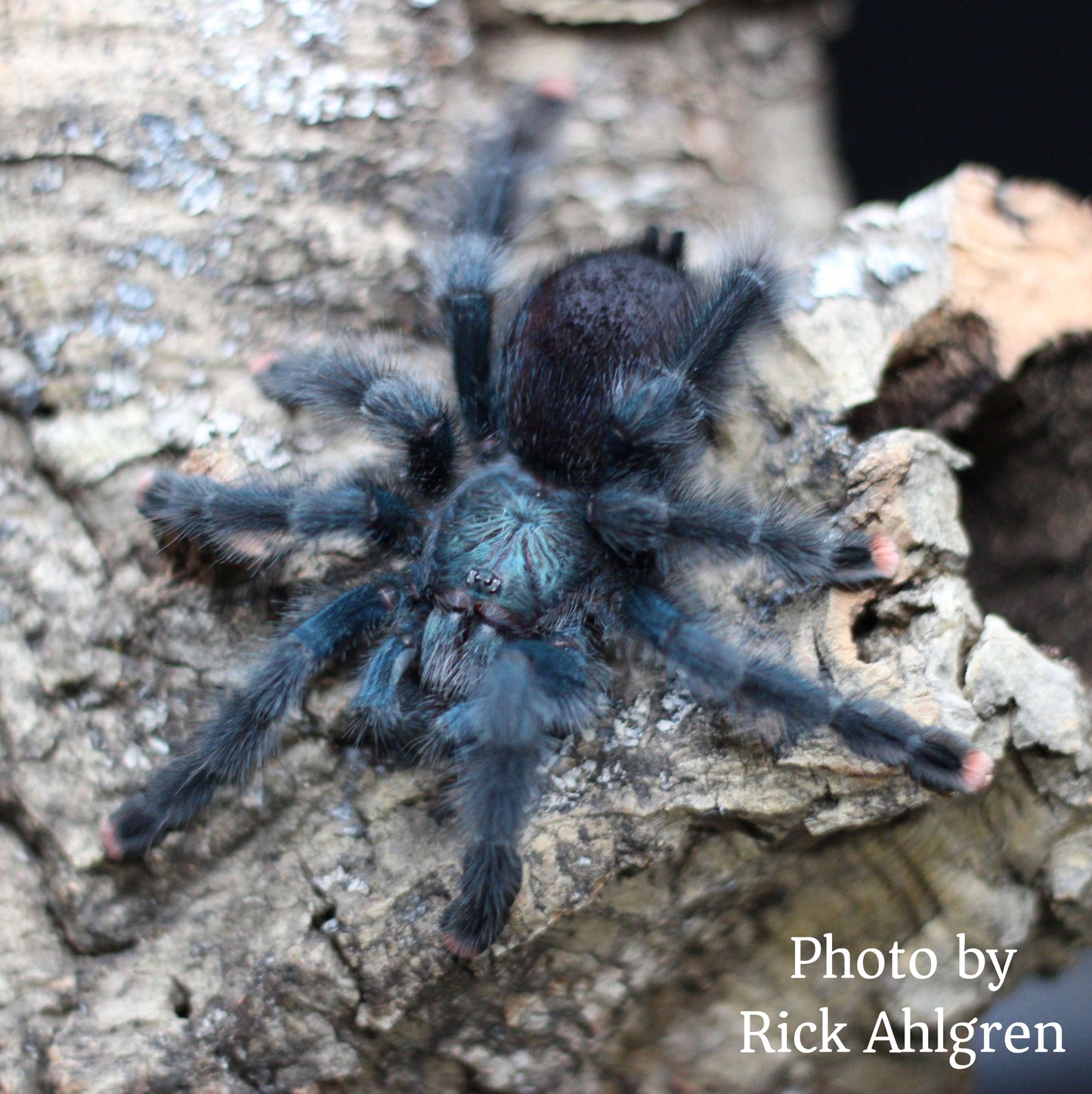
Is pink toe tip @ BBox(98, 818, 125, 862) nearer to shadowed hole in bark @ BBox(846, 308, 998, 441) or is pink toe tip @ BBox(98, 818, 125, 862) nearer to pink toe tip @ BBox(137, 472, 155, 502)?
pink toe tip @ BBox(137, 472, 155, 502)

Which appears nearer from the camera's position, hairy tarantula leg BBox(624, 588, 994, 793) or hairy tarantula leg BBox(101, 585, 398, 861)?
hairy tarantula leg BBox(624, 588, 994, 793)

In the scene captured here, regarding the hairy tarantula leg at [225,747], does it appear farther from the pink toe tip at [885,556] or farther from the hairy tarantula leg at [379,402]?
the pink toe tip at [885,556]

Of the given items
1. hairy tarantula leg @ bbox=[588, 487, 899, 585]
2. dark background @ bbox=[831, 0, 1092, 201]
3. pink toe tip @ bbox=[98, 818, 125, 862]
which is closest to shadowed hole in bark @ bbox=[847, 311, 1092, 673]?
hairy tarantula leg @ bbox=[588, 487, 899, 585]

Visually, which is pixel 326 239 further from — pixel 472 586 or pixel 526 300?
pixel 472 586

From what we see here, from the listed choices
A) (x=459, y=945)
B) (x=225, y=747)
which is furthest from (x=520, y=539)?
(x=459, y=945)

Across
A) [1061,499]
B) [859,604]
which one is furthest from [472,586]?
[1061,499]

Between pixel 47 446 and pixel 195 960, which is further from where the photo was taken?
pixel 47 446

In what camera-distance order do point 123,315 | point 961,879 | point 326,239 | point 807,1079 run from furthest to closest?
point 326,239 → point 123,315 → point 807,1079 → point 961,879
